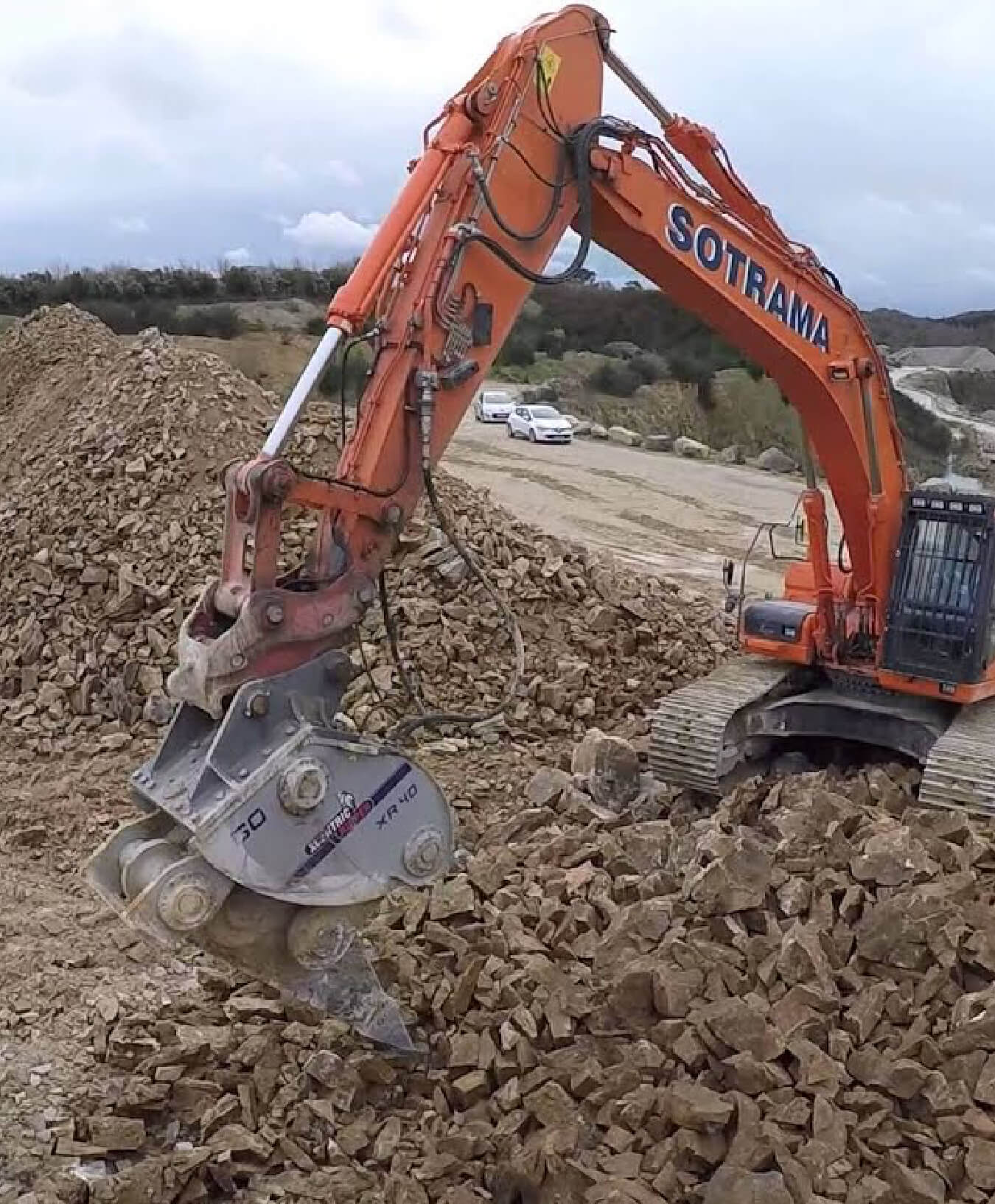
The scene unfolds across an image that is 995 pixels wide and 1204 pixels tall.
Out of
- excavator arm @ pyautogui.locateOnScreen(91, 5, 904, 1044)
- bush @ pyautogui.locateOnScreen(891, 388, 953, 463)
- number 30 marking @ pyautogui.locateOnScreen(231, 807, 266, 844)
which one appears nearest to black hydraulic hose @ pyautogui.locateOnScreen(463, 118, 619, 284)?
excavator arm @ pyautogui.locateOnScreen(91, 5, 904, 1044)

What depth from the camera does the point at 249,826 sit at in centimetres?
413

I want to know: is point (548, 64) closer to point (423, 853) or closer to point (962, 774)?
point (423, 853)

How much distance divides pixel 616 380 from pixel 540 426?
37.4 feet

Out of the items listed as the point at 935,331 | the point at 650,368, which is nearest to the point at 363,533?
the point at 650,368

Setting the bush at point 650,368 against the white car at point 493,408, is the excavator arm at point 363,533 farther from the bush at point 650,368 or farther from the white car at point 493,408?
the bush at point 650,368

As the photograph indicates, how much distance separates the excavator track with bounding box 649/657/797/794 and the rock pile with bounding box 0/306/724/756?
186cm

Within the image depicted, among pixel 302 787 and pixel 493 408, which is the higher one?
pixel 302 787

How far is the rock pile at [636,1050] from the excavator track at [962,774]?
0.27 meters

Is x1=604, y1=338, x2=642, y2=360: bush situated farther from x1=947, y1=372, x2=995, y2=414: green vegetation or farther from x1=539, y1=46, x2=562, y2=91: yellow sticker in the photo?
x1=539, y1=46, x2=562, y2=91: yellow sticker

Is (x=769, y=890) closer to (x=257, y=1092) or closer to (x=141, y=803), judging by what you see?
(x=257, y=1092)

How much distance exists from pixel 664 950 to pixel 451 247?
2.63 meters

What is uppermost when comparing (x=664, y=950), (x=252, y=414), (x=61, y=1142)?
(x=252, y=414)

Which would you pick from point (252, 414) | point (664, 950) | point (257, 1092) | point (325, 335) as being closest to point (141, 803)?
point (257, 1092)

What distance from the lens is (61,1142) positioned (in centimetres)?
485
